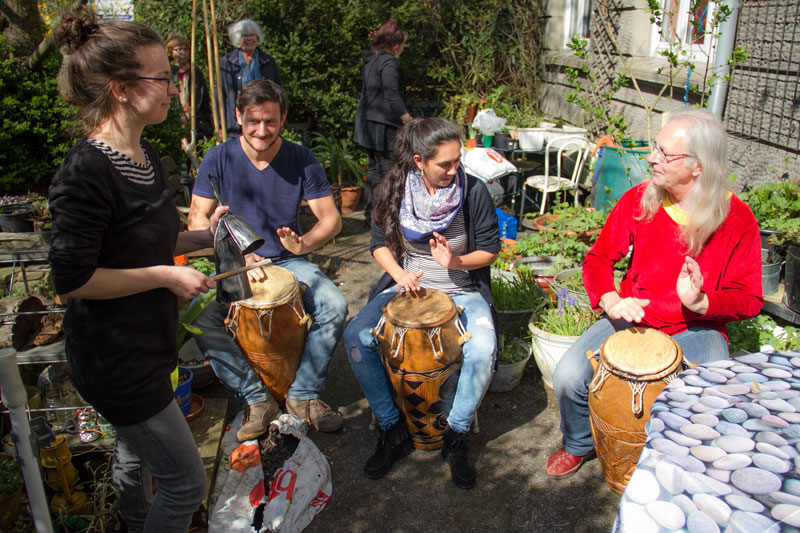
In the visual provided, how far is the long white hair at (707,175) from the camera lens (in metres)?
2.43

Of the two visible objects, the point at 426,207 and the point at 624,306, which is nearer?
the point at 624,306

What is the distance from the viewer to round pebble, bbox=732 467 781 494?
4.28ft

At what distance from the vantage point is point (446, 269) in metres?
3.05

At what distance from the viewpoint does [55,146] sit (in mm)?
5348

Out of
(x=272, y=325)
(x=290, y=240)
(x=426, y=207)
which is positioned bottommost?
(x=272, y=325)

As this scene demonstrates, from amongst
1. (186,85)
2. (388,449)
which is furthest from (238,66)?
(388,449)

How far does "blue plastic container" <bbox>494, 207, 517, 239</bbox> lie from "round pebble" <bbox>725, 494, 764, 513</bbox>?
3.96 meters

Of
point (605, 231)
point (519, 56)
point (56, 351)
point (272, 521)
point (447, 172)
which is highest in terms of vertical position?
point (519, 56)

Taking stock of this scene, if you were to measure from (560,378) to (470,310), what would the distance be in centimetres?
53

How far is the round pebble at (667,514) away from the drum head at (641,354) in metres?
0.98

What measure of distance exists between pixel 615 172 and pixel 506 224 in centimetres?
109

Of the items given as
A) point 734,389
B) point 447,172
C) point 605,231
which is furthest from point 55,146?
point 734,389

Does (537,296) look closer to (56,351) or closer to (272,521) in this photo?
(272,521)

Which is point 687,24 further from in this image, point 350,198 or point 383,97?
point 350,198
